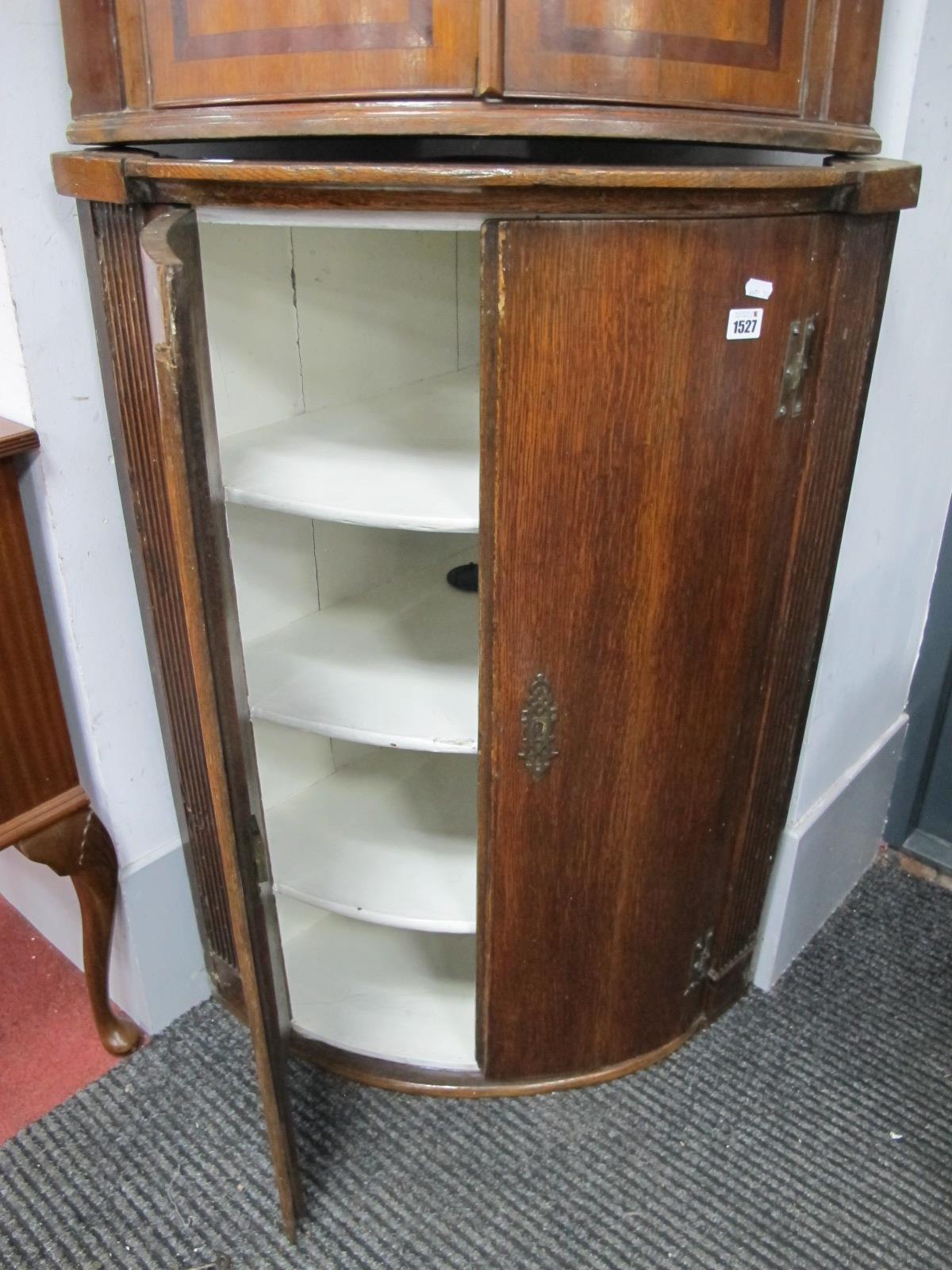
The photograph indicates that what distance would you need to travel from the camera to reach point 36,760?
47.7 inches

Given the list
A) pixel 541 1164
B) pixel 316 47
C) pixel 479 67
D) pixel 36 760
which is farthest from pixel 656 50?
pixel 541 1164

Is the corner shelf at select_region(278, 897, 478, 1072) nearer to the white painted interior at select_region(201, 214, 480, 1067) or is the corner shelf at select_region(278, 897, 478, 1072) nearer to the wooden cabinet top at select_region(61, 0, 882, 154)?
the white painted interior at select_region(201, 214, 480, 1067)

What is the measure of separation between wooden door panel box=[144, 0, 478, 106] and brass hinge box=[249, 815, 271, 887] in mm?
628

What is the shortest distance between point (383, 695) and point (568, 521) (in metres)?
0.38

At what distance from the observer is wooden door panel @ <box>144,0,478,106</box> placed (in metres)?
0.77

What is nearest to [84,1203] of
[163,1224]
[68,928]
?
[163,1224]

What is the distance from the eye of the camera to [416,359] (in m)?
1.46

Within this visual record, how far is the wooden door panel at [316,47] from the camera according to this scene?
766mm

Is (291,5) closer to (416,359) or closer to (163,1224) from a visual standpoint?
(416,359)

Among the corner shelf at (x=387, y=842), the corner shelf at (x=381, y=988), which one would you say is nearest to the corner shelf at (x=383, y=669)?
the corner shelf at (x=387, y=842)

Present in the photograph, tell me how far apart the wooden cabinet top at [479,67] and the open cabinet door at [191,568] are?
13 cm

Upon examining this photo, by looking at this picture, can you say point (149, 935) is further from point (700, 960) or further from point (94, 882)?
point (700, 960)

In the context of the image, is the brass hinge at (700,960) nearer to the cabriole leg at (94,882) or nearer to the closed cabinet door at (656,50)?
the cabriole leg at (94,882)

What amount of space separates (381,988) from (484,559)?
2.57 feet
